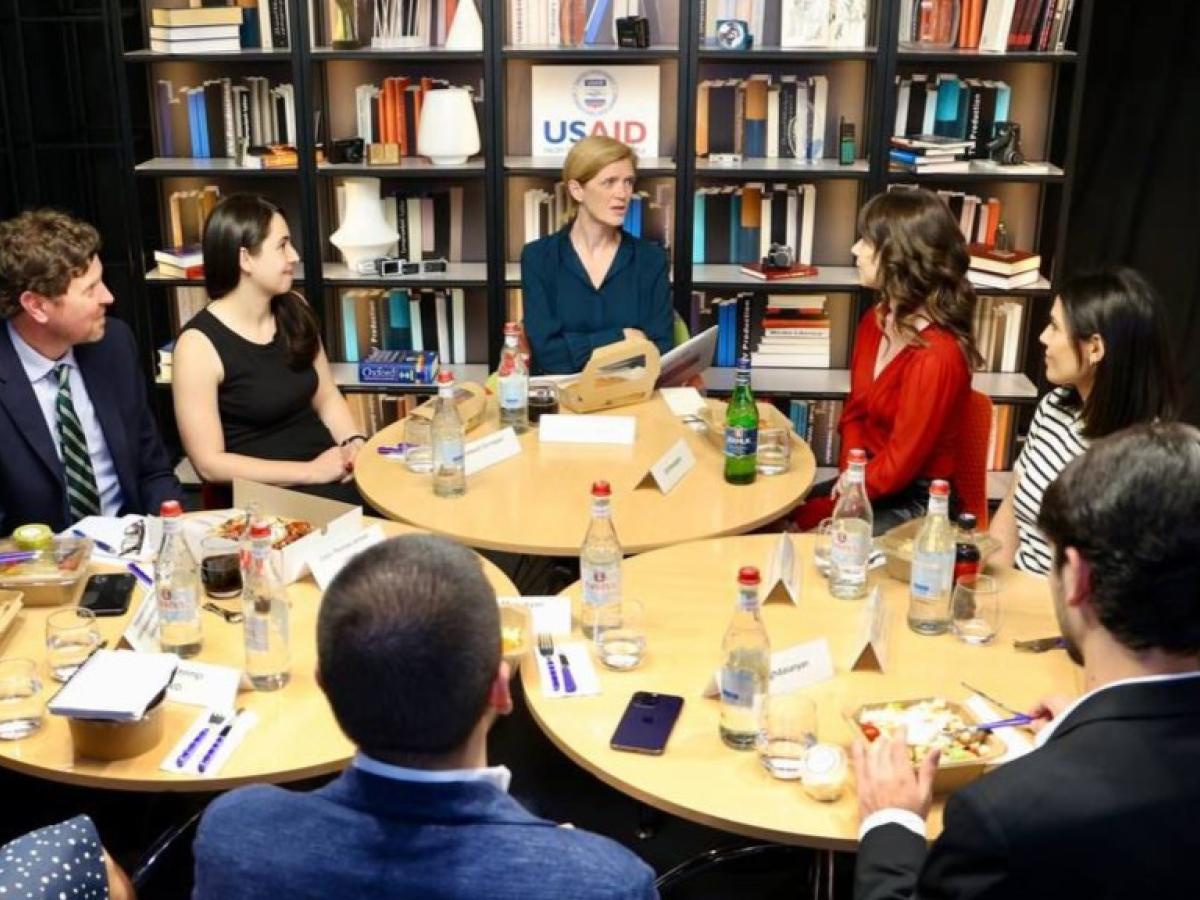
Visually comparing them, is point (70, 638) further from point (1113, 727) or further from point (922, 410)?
point (922, 410)

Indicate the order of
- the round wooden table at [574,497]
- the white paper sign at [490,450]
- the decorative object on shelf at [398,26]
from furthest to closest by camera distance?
the decorative object on shelf at [398,26]
the white paper sign at [490,450]
the round wooden table at [574,497]

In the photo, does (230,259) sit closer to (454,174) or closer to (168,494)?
(168,494)

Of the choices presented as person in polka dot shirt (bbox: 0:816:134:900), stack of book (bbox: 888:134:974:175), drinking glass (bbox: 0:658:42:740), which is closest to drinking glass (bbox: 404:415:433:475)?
drinking glass (bbox: 0:658:42:740)

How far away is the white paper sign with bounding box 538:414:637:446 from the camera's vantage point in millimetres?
3293

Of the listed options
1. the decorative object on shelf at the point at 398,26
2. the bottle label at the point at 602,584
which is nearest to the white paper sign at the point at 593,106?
the decorative object on shelf at the point at 398,26

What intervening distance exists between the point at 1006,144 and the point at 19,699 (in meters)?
3.65

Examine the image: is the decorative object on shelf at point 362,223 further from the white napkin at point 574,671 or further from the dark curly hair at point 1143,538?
the dark curly hair at point 1143,538

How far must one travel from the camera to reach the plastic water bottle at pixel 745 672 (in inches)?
76.7

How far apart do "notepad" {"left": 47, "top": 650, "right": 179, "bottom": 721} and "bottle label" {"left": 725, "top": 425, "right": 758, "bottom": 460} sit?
1394mm

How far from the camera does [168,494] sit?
327 centimetres

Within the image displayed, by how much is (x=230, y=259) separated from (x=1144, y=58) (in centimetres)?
335

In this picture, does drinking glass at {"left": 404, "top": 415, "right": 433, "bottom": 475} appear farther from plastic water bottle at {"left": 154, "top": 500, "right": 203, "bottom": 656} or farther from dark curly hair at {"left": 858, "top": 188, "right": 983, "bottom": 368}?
dark curly hair at {"left": 858, "top": 188, "right": 983, "bottom": 368}

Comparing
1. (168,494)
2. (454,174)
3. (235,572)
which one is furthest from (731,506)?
(454,174)

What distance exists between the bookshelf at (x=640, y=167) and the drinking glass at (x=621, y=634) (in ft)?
7.85
